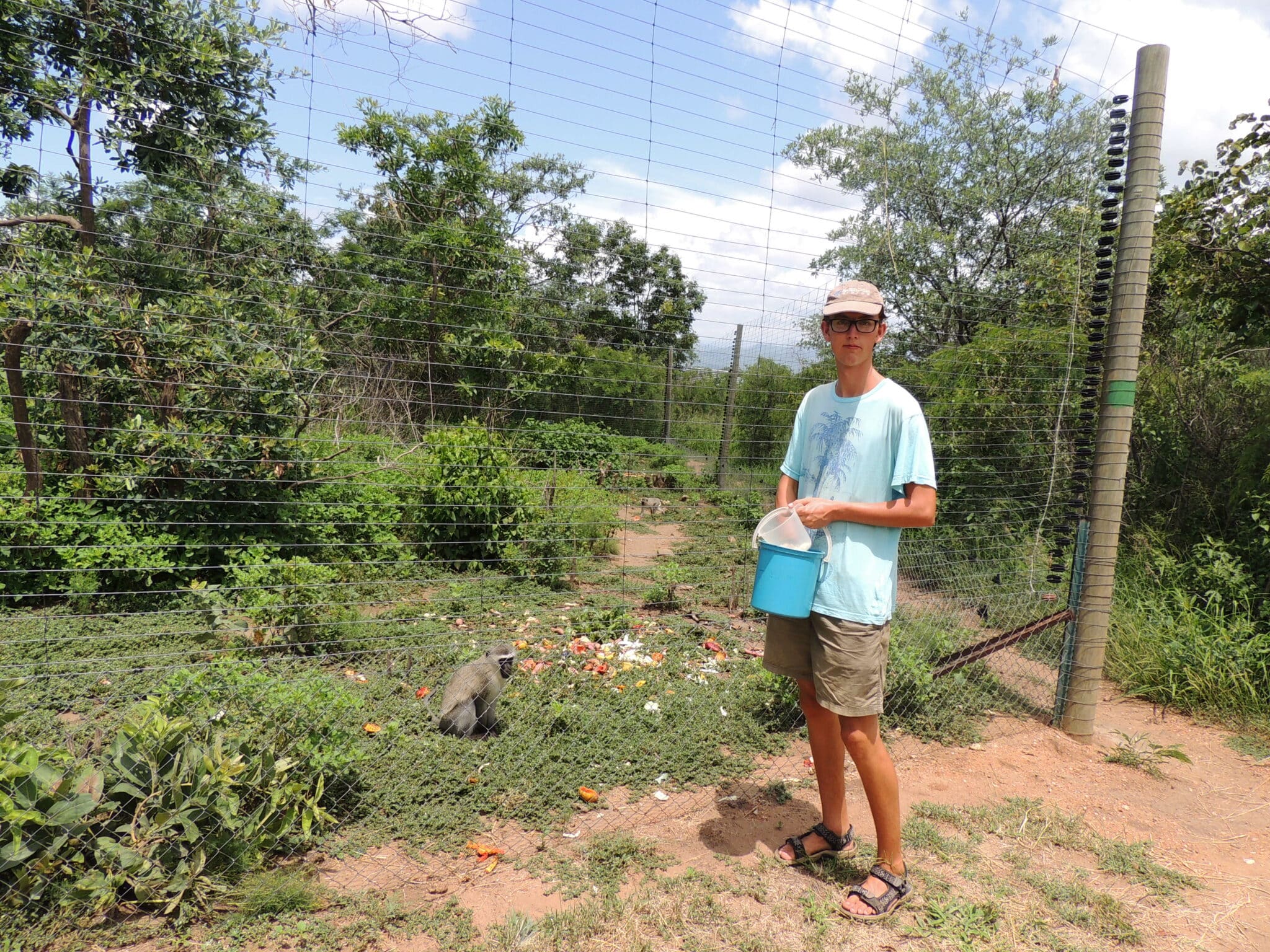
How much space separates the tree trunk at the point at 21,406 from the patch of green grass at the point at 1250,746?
6.88 meters

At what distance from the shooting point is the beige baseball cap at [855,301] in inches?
92.4

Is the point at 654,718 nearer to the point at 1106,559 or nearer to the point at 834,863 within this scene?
the point at 834,863

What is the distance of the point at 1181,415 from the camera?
577 centimetres

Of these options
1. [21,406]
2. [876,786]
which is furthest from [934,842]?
[21,406]

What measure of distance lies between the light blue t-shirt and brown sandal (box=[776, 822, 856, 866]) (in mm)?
925

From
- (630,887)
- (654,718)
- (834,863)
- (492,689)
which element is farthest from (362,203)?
(834,863)

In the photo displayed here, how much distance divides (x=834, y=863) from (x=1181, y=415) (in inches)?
199

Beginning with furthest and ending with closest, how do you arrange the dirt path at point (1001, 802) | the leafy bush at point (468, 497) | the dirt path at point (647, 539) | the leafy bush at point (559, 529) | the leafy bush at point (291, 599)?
the dirt path at point (647, 539), the leafy bush at point (468, 497), the leafy bush at point (559, 529), the leafy bush at point (291, 599), the dirt path at point (1001, 802)

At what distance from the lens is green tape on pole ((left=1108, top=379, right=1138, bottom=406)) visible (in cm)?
369

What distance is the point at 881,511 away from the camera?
→ 2332mm

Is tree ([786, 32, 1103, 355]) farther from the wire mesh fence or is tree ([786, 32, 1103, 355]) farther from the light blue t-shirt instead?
the light blue t-shirt

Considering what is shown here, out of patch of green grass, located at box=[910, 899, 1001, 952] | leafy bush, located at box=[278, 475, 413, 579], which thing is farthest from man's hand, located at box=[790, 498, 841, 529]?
leafy bush, located at box=[278, 475, 413, 579]

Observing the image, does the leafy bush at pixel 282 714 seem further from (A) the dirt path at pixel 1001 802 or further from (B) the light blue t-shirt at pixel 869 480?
(B) the light blue t-shirt at pixel 869 480

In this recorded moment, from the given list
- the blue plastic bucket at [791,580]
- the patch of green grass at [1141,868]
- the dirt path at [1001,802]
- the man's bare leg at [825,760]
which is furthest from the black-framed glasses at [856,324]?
the patch of green grass at [1141,868]
